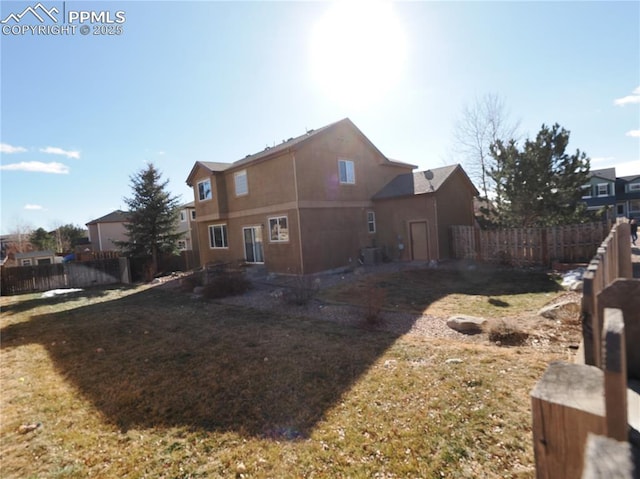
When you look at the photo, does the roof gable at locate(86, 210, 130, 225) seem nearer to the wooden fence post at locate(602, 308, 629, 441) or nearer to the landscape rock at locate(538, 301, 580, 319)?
the landscape rock at locate(538, 301, 580, 319)

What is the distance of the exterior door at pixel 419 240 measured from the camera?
17.1 metres

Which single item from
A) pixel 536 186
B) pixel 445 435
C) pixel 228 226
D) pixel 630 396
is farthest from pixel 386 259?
pixel 630 396

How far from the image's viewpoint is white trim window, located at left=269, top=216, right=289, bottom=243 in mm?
15820

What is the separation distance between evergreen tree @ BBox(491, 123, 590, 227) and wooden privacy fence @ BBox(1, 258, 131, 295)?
74.0 feet

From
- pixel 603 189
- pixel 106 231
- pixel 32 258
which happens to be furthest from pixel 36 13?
pixel 603 189

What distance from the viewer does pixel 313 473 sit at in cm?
317

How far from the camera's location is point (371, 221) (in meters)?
18.8

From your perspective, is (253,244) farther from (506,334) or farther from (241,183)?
(506,334)

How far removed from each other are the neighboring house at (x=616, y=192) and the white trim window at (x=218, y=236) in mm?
50410

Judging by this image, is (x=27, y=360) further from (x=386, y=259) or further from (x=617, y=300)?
(x=386, y=259)

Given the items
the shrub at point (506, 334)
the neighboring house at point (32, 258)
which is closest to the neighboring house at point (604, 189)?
the shrub at point (506, 334)

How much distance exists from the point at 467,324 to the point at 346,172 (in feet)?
39.8

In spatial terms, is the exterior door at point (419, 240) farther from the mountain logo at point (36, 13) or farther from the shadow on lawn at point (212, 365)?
the mountain logo at point (36, 13)

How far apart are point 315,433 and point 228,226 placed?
17.1 m
